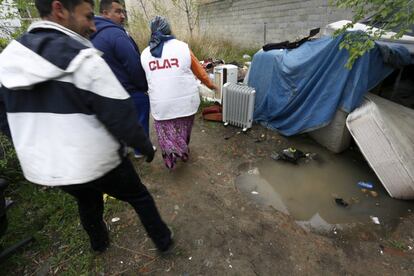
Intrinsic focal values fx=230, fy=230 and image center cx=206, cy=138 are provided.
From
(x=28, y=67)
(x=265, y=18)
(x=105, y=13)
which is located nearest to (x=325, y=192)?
(x=28, y=67)

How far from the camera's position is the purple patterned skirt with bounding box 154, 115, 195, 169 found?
252 centimetres

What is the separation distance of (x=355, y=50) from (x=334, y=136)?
114cm

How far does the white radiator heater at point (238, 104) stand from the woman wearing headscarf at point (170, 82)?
1.00 meters

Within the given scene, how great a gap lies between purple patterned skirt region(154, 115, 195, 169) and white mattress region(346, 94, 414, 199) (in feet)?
5.92

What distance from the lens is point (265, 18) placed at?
23.8 feet

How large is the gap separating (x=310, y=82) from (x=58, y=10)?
275cm

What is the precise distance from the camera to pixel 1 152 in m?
2.52

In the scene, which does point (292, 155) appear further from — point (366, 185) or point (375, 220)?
point (375, 220)

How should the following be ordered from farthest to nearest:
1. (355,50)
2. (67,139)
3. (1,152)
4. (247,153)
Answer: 1. (247,153)
2. (1,152)
3. (355,50)
4. (67,139)

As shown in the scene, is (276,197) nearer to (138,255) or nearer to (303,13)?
(138,255)

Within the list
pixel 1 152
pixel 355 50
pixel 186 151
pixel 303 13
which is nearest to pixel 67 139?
pixel 186 151

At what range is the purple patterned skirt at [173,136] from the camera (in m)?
2.52

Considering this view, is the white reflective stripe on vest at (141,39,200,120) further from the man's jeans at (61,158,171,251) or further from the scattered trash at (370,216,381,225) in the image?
the scattered trash at (370,216,381,225)

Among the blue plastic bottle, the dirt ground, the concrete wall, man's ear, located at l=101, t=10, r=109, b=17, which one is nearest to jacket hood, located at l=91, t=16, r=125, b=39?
man's ear, located at l=101, t=10, r=109, b=17
